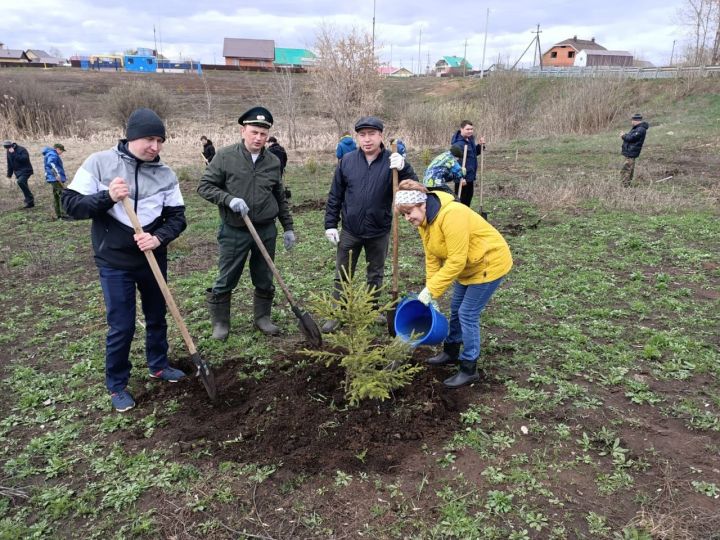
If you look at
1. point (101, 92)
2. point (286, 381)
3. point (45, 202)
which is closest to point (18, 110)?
point (45, 202)

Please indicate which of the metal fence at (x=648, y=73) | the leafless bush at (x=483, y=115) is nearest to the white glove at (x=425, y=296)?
the leafless bush at (x=483, y=115)

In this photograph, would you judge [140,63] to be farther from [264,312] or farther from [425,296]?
[425,296]

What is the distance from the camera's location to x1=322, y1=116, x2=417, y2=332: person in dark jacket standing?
439cm

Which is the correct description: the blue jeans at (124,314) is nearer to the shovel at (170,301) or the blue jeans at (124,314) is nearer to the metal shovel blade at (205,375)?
the shovel at (170,301)

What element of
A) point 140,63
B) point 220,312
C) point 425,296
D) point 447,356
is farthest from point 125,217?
point 140,63

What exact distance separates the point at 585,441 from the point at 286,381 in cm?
223

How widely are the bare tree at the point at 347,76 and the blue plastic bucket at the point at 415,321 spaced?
A: 62.6ft

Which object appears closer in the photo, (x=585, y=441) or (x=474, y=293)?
(x=585, y=441)

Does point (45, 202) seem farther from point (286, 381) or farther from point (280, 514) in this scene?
point (280, 514)

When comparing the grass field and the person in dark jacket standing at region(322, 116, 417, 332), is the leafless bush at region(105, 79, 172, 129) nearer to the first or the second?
the grass field

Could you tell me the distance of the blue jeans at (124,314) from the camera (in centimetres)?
356

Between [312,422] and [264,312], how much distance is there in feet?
5.86

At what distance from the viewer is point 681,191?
35.9 feet

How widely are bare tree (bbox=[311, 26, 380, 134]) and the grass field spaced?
16984 millimetres
